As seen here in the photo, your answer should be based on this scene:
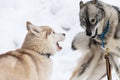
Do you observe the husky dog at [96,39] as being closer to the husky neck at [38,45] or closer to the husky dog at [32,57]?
the husky dog at [32,57]

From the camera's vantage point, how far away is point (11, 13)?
9031 millimetres

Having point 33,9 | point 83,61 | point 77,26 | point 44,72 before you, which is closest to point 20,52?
point 44,72

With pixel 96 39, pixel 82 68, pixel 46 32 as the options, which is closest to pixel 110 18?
pixel 96 39

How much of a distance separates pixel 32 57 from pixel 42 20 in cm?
306

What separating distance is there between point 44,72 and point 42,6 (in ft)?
11.2

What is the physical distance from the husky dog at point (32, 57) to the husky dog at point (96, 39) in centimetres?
42

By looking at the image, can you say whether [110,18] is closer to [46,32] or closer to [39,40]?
[46,32]

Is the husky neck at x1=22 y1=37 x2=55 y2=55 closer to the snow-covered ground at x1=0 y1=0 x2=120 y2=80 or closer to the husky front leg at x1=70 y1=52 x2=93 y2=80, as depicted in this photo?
the husky front leg at x1=70 y1=52 x2=93 y2=80

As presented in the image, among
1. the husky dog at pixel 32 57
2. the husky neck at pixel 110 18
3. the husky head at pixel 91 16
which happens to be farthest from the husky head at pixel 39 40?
the husky neck at pixel 110 18

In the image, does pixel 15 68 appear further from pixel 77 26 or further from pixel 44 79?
pixel 77 26

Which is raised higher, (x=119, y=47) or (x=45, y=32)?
(x=45, y=32)

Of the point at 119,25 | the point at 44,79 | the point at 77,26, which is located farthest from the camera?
the point at 77,26

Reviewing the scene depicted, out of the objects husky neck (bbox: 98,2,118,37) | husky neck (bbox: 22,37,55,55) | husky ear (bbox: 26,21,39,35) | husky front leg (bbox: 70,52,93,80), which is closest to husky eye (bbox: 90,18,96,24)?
husky neck (bbox: 98,2,118,37)

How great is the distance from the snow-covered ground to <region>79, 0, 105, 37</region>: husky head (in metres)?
1.07
